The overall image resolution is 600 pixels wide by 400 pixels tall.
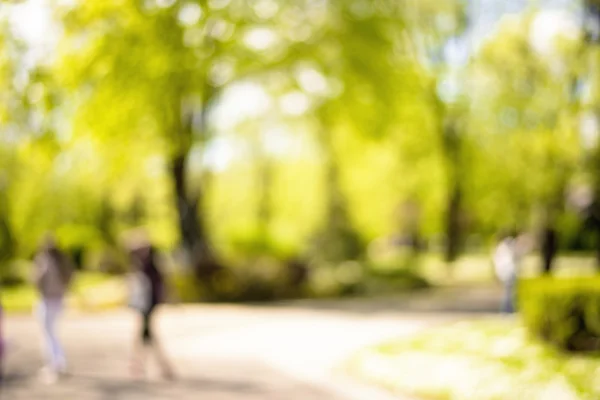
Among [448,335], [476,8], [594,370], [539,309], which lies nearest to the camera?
[594,370]

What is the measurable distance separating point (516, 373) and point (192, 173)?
967 inches

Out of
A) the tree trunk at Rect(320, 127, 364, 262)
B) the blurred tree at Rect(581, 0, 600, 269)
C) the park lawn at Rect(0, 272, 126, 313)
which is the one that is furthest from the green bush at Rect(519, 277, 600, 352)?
the tree trunk at Rect(320, 127, 364, 262)

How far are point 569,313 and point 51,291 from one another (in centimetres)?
728

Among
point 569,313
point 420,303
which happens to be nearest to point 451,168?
Result: point 420,303

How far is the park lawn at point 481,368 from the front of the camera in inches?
344

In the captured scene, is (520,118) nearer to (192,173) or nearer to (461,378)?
(192,173)

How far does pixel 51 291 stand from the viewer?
1099 centimetres

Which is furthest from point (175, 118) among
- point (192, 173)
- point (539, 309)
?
point (539, 309)

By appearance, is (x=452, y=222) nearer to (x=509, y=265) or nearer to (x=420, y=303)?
(x=420, y=303)

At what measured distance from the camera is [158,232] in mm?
34750

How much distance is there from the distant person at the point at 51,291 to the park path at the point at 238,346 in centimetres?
38

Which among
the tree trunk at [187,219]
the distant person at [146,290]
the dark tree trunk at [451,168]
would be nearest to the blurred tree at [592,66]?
the distant person at [146,290]

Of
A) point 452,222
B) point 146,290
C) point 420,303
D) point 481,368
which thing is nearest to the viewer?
point 481,368

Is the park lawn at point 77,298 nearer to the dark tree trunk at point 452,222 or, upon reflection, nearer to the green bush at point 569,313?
the green bush at point 569,313
